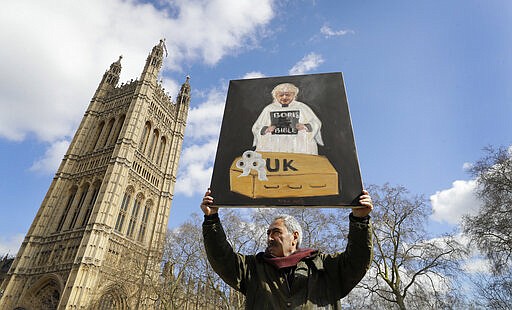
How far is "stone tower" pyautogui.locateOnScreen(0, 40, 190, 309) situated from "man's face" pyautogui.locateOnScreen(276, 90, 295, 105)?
18.8 metres

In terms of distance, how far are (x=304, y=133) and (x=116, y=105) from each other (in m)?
40.9

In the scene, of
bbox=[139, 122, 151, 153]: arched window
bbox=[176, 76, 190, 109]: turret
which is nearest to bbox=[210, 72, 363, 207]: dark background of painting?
bbox=[139, 122, 151, 153]: arched window

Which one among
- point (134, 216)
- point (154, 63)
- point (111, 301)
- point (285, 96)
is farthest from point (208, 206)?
point (154, 63)

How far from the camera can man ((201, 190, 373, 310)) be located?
2.02 metres

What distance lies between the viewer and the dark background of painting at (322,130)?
228 centimetres

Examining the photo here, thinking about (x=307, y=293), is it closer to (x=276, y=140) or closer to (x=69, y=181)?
(x=276, y=140)

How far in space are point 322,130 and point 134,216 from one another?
33326 mm

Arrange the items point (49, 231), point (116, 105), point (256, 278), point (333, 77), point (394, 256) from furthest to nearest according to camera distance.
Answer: point (116, 105)
point (49, 231)
point (394, 256)
point (333, 77)
point (256, 278)

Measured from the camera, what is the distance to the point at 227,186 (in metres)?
2.43

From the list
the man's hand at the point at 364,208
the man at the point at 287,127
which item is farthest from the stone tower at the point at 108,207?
the man's hand at the point at 364,208

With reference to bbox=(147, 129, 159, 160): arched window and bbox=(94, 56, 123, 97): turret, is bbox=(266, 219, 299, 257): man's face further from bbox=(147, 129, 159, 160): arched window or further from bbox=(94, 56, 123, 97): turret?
bbox=(94, 56, 123, 97): turret

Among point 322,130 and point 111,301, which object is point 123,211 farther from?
point 322,130

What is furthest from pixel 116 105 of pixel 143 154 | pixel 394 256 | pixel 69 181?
pixel 394 256

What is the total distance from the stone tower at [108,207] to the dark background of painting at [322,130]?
18.6 meters
